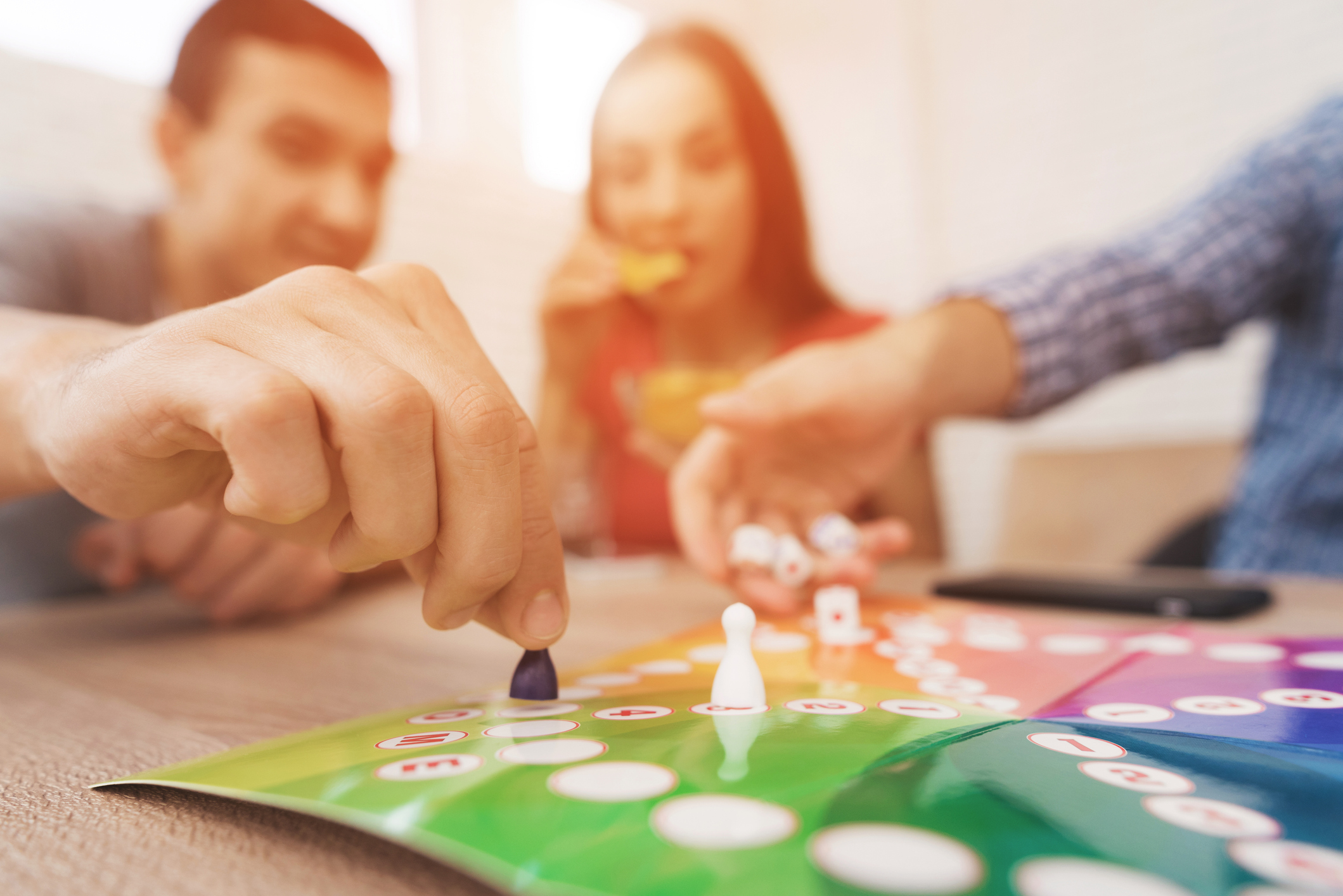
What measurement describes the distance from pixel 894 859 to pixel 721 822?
42 millimetres

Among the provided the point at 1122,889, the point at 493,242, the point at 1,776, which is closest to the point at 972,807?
the point at 1122,889

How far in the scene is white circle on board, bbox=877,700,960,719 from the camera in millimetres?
286

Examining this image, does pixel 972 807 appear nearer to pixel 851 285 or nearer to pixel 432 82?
pixel 432 82

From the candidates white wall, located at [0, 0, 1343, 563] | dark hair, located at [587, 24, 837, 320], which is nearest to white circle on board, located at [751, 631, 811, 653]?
white wall, located at [0, 0, 1343, 563]

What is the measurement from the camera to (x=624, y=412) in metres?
1.58

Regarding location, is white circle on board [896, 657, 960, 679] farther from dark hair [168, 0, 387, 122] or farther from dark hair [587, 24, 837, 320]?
dark hair [587, 24, 837, 320]

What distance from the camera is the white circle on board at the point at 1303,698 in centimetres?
30

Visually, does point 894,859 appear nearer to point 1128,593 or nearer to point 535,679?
point 535,679

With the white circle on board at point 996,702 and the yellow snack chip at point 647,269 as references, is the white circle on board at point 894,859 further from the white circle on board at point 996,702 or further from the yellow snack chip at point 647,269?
the yellow snack chip at point 647,269

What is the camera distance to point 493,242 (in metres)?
1.70

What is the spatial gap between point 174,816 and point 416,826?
10cm

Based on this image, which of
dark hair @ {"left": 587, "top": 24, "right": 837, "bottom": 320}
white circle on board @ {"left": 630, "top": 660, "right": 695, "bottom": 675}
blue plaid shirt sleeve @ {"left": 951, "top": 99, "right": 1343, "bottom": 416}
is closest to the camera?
white circle on board @ {"left": 630, "top": 660, "right": 695, "bottom": 675}

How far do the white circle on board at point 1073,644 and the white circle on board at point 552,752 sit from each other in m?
0.28

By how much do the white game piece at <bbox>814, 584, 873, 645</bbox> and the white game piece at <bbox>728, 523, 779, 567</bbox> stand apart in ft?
0.26
